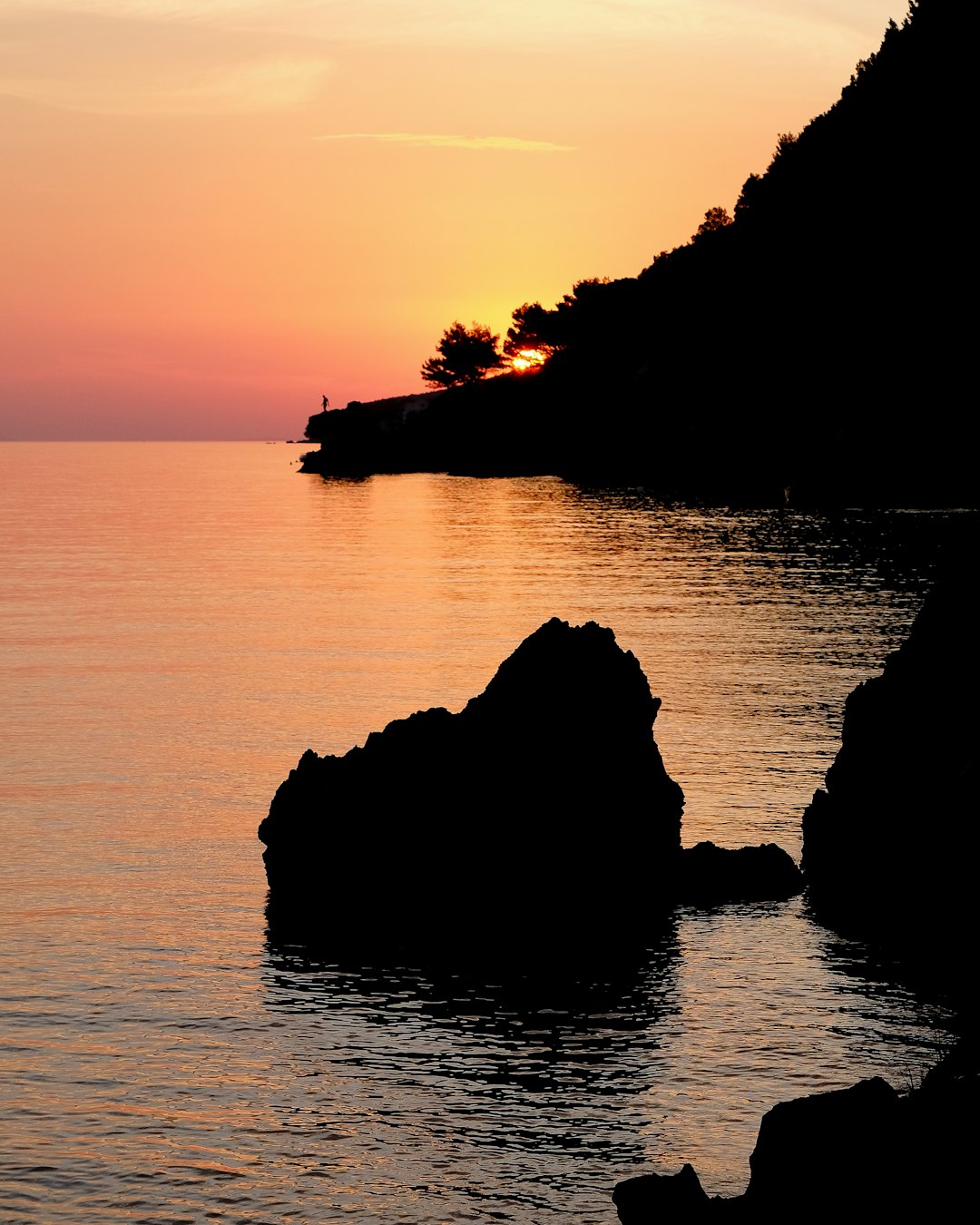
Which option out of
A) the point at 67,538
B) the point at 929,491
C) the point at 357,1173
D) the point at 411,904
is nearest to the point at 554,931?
the point at 411,904

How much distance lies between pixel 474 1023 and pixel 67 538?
122379mm

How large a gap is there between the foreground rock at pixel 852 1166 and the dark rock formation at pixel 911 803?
13.5 metres

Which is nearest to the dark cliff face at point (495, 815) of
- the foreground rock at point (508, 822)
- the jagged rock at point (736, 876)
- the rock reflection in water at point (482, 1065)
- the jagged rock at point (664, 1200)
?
the foreground rock at point (508, 822)

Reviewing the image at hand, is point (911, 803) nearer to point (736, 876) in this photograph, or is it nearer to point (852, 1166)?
point (736, 876)

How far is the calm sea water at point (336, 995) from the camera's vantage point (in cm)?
1906

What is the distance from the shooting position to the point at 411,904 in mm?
29578

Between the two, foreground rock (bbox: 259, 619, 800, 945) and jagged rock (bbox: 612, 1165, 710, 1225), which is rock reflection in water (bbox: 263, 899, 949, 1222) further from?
jagged rock (bbox: 612, 1165, 710, 1225)

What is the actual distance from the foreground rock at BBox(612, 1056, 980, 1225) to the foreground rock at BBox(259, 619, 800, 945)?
14875mm

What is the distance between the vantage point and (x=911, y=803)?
2955 centimetres

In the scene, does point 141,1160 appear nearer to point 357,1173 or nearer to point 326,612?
point 357,1173

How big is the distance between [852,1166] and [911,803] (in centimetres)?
1648

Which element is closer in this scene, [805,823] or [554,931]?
[554,931]

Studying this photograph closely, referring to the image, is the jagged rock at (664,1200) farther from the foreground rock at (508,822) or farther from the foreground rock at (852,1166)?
the foreground rock at (508,822)

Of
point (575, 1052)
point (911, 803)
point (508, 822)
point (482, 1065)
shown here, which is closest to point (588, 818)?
point (508, 822)
